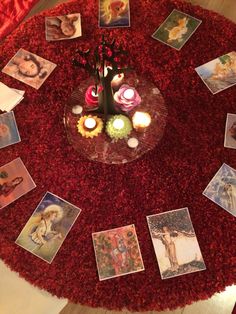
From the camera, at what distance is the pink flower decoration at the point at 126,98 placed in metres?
1.41

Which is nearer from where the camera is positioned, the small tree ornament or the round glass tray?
the small tree ornament

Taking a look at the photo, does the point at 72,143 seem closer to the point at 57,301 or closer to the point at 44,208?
the point at 44,208

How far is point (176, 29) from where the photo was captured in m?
1.69

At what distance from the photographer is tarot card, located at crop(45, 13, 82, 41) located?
1.69 m

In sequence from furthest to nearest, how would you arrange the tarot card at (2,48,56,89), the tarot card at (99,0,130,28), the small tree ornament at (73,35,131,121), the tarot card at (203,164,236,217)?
the tarot card at (99,0,130,28), the tarot card at (2,48,56,89), the tarot card at (203,164,236,217), the small tree ornament at (73,35,131,121)

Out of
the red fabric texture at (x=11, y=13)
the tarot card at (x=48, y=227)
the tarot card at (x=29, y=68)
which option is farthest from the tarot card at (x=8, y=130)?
the red fabric texture at (x=11, y=13)

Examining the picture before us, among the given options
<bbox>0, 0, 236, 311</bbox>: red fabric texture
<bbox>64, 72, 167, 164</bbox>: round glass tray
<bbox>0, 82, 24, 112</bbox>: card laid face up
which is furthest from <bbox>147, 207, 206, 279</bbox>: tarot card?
<bbox>0, 82, 24, 112</bbox>: card laid face up

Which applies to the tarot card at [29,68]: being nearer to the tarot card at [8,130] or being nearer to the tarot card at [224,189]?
the tarot card at [8,130]

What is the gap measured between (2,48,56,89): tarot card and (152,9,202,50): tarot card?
0.56 meters

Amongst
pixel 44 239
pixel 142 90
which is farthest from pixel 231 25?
pixel 44 239

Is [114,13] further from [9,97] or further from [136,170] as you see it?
[136,170]

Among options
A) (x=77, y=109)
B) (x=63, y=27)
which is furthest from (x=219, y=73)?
(x=63, y=27)

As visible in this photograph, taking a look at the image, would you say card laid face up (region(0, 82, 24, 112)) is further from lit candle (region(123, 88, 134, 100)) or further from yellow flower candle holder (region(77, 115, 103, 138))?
lit candle (region(123, 88, 134, 100))

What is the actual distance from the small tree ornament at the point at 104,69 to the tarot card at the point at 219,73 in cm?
47
